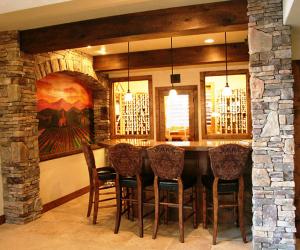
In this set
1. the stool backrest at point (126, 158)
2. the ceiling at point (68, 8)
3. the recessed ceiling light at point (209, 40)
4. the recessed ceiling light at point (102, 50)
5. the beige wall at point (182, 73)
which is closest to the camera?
the ceiling at point (68, 8)

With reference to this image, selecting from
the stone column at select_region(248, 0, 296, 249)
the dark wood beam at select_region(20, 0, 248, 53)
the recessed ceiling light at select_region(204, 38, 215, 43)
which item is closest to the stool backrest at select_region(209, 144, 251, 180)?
the stone column at select_region(248, 0, 296, 249)

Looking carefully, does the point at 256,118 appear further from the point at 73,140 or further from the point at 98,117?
the point at 98,117

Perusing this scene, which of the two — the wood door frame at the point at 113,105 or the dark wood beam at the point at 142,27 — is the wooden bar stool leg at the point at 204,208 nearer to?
the dark wood beam at the point at 142,27

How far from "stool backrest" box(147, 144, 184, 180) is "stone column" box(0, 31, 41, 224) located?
202 centimetres

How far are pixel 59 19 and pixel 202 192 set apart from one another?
2.97 metres

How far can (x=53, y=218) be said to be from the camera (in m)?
4.60

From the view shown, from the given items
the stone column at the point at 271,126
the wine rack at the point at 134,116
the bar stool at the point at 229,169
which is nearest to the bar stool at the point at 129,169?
the bar stool at the point at 229,169

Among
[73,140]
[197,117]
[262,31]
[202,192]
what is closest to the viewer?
[262,31]

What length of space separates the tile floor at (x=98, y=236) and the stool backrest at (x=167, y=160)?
0.81 meters

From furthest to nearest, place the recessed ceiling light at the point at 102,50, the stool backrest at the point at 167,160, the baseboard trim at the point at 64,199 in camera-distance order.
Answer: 1. the recessed ceiling light at the point at 102,50
2. the baseboard trim at the point at 64,199
3. the stool backrest at the point at 167,160

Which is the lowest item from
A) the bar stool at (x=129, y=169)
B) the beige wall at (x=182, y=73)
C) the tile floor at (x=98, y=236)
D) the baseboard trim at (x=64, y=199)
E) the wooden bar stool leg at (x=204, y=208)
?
the tile floor at (x=98, y=236)

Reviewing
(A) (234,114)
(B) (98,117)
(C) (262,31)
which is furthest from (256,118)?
(B) (98,117)

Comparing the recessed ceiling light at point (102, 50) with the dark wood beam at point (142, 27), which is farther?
the recessed ceiling light at point (102, 50)

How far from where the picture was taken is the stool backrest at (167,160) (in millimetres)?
3516
